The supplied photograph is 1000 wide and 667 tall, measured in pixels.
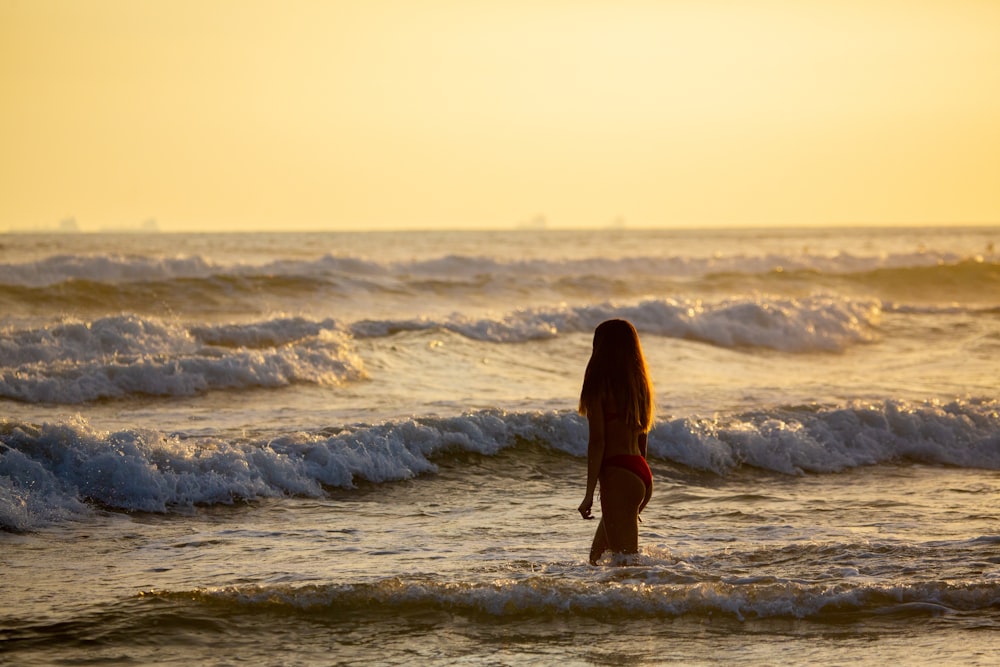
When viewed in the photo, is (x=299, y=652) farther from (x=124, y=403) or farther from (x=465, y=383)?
(x=465, y=383)

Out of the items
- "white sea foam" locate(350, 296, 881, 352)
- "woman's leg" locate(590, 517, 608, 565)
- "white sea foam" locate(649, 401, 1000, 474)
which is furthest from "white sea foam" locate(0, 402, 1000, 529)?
"white sea foam" locate(350, 296, 881, 352)

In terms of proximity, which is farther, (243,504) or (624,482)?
(243,504)

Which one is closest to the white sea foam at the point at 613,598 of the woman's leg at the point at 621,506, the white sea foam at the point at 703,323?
the woman's leg at the point at 621,506

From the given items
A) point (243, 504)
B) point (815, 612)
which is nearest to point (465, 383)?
point (243, 504)

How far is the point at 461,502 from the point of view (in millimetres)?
10367

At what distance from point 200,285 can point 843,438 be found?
19.4 metres

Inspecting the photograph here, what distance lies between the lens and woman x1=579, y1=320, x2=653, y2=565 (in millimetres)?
7188

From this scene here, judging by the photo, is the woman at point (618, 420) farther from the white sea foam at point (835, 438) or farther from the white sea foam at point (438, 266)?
the white sea foam at point (438, 266)

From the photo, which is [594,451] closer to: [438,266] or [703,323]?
[703,323]

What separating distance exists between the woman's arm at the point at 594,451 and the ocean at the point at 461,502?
0.51 m

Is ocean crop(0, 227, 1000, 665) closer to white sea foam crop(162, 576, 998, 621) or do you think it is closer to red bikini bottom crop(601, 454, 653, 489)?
white sea foam crop(162, 576, 998, 621)

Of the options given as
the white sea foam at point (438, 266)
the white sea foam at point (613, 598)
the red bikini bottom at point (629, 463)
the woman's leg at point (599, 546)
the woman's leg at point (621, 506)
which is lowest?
the white sea foam at point (613, 598)

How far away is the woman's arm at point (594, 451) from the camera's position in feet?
23.3

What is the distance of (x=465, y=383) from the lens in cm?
1705
